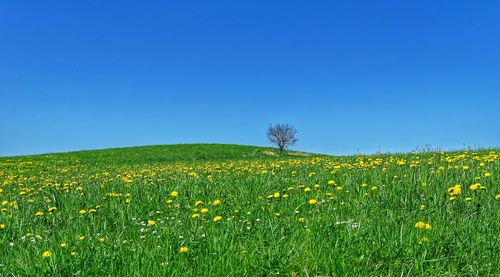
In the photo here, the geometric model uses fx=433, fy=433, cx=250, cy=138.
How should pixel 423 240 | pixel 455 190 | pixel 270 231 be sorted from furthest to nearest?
pixel 455 190
pixel 270 231
pixel 423 240

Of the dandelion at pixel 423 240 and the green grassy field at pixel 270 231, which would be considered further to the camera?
the dandelion at pixel 423 240

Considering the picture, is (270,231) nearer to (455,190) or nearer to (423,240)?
(423,240)

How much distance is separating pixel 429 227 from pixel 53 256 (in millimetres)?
3742

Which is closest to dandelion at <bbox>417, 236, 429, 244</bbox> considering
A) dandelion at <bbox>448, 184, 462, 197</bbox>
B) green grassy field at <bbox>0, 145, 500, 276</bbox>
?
green grassy field at <bbox>0, 145, 500, 276</bbox>

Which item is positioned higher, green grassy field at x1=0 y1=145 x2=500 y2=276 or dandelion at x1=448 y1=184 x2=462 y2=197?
dandelion at x1=448 y1=184 x2=462 y2=197

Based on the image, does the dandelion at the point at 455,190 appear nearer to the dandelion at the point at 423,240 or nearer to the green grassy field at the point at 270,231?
the green grassy field at the point at 270,231

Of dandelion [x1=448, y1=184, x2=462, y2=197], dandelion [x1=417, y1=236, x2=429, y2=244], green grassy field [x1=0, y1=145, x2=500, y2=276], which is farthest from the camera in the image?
dandelion [x1=448, y1=184, x2=462, y2=197]

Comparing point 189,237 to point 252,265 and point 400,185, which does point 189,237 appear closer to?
point 252,265

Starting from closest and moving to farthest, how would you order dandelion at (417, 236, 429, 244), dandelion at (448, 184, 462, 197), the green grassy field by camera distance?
1. the green grassy field
2. dandelion at (417, 236, 429, 244)
3. dandelion at (448, 184, 462, 197)

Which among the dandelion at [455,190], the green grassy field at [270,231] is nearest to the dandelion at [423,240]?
the green grassy field at [270,231]

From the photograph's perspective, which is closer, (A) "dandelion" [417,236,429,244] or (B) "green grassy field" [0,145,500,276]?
(B) "green grassy field" [0,145,500,276]

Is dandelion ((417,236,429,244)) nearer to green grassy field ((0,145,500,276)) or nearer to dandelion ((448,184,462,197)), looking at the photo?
green grassy field ((0,145,500,276))

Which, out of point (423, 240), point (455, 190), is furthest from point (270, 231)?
point (455, 190)

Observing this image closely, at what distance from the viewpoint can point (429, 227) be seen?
451cm
